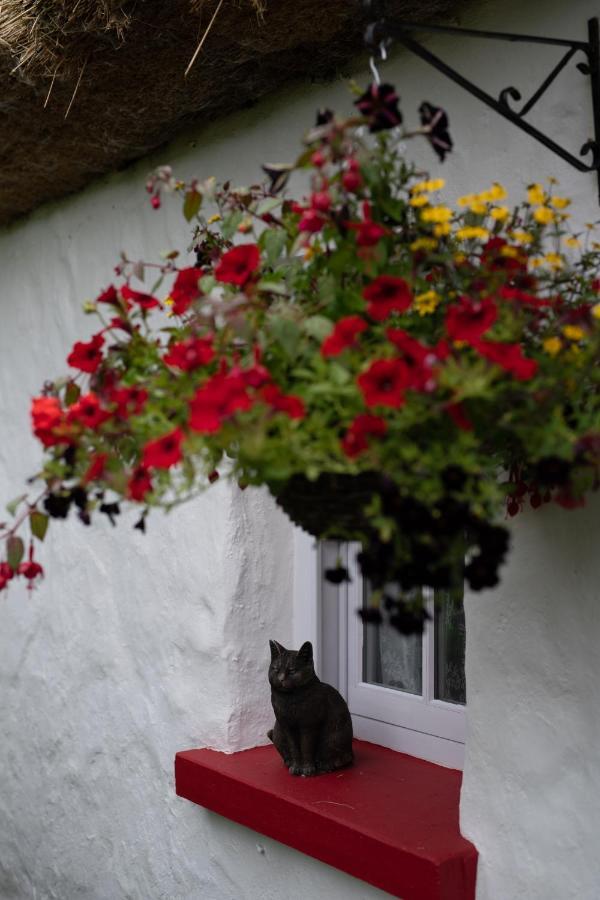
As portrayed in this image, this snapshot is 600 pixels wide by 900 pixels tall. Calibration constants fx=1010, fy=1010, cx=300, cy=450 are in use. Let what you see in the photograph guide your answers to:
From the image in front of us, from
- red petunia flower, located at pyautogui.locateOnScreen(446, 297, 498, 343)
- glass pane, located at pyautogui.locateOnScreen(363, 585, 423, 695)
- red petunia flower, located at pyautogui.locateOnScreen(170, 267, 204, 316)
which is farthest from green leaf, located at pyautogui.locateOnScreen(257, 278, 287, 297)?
glass pane, located at pyautogui.locateOnScreen(363, 585, 423, 695)

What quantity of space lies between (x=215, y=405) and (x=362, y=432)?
15 centimetres

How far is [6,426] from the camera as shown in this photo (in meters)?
3.35

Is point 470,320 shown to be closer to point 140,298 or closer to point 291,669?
point 140,298

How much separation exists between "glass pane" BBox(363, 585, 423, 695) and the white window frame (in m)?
0.02

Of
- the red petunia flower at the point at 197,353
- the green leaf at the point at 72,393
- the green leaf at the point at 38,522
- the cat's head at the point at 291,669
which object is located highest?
the red petunia flower at the point at 197,353

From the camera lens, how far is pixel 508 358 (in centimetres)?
103

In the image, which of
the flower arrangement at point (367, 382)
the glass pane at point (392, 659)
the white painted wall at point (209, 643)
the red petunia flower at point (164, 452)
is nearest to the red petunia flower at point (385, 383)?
the flower arrangement at point (367, 382)

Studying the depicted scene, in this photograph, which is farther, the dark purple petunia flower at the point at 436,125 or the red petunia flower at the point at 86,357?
the red petunia flower at the point at 86,357

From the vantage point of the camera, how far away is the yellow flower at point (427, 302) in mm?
1192

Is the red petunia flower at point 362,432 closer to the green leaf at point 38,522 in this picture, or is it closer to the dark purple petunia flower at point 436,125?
the dark purple petunia flower at point 436,125

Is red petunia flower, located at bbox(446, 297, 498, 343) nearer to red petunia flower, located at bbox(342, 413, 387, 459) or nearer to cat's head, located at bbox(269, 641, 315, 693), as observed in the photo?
red petunia flower, located at bbox(342, 413, 387, 459)

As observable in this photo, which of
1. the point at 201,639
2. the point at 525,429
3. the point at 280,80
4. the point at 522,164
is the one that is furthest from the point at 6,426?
the point at 525,429

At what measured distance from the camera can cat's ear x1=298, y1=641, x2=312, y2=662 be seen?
2.15 m

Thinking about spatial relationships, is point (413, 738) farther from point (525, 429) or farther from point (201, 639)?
point (525, 429)
